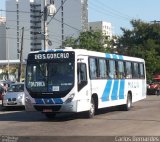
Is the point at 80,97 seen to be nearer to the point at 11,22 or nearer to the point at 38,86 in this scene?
the point at 38,86

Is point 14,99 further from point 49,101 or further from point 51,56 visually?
point 49,101

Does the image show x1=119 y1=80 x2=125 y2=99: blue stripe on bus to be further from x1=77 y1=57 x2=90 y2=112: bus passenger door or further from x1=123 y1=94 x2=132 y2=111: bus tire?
x1=77 y1=57 x2=90 y2=112: bus passenger door

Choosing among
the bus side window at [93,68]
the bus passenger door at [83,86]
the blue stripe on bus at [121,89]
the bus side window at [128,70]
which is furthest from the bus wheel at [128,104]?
the bus passenger door at [83,86]

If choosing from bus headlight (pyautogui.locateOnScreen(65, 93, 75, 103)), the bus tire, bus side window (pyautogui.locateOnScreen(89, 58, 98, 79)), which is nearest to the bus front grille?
bus headlight (pyautogui.locateOnScreen(65, 93, 75, 103))

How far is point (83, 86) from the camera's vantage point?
1981 cm

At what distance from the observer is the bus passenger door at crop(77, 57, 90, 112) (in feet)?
63.9

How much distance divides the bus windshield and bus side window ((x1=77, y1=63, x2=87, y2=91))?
371mm

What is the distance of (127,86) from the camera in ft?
84.8

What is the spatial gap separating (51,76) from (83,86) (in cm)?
136

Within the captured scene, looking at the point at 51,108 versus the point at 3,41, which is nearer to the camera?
the point at 51,108

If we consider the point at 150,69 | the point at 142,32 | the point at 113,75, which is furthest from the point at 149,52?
the point at 113,75

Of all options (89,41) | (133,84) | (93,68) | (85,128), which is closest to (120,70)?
(133,84)

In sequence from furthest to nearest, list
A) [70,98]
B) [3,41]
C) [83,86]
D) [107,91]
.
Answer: [3,41], [107,91], [83,86], [70,98]

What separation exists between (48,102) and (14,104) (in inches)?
328
